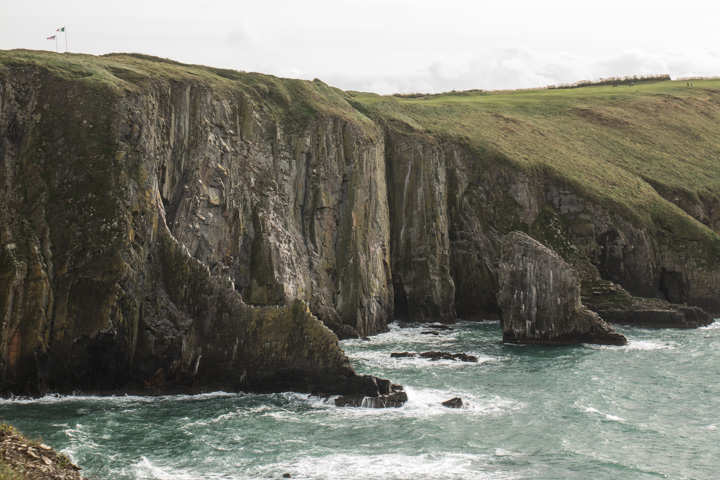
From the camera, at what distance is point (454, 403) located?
38844 millimetres

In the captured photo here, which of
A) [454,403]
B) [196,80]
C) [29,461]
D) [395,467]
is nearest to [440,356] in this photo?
[454,403]

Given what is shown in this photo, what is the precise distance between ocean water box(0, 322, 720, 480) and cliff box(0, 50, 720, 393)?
9.73 ft

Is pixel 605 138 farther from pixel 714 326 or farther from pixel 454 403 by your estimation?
pixel 454 403

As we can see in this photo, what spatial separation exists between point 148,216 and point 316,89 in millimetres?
30675

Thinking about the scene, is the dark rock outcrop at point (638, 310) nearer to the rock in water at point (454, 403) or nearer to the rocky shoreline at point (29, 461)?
the rock in water at point (454, 403)

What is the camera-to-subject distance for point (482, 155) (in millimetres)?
76750

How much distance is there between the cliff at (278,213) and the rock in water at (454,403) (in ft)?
17.8

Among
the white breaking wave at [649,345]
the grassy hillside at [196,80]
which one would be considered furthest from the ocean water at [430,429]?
the grassy hillside at [196,80]

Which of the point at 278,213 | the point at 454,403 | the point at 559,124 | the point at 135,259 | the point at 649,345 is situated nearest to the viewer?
the point at 454,403

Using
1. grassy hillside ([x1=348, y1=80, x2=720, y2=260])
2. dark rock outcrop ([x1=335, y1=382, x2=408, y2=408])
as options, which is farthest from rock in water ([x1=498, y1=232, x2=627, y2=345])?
dark rock outcrop ([x1=335, y1=382, x2=408, y2=408])

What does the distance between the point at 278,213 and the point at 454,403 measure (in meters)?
23.7

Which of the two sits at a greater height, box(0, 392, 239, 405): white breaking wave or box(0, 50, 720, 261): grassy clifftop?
box(0, 50, 720, 261): grassy clifftop

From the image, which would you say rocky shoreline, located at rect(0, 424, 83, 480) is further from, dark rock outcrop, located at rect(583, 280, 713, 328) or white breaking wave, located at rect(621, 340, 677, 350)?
dark rock outcrop, located at rect(583, 280, 713, 328)

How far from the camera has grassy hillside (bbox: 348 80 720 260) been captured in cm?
7556
